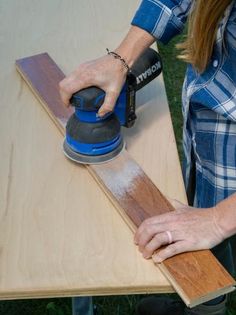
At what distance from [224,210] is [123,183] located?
0.28m

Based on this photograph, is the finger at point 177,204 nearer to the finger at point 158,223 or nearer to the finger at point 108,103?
the finger at point 158,223

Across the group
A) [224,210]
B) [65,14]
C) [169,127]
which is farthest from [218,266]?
[65,14]

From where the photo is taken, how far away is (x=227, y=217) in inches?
45.7

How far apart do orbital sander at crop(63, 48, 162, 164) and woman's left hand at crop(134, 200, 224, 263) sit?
277 millimetres

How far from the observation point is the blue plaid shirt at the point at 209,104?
1.32m

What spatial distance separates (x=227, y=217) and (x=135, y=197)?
244mm

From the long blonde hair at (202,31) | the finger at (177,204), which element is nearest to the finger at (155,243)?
the finger at (177,204)

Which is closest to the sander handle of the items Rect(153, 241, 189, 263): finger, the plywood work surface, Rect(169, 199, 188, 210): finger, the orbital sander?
the orbital sander

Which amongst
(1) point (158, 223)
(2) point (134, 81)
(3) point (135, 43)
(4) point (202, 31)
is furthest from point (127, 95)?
(1) point (158, 223)

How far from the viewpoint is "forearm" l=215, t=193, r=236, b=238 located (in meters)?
1.16

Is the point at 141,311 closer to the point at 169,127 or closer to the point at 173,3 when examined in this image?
the point at 169,127

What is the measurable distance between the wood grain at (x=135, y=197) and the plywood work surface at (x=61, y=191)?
25mm

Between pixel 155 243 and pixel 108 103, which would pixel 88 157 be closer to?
pixel 108 103

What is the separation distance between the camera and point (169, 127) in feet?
5.08
